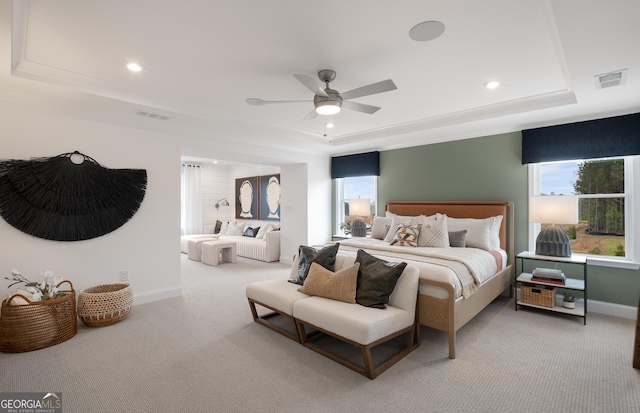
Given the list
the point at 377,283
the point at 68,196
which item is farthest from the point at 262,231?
the point at 377,283

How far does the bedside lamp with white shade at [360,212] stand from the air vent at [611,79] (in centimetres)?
351

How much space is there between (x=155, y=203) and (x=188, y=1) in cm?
302

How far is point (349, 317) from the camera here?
7.79 feet

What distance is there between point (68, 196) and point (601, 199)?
6322mm

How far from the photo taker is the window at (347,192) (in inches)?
247

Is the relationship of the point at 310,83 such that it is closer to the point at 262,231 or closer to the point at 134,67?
the point at 134,67

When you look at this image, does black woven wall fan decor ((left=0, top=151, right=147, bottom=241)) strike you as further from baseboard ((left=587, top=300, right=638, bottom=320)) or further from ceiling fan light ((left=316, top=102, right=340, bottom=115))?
baseboard ((left=587, top=300, right=638, bottom=320))

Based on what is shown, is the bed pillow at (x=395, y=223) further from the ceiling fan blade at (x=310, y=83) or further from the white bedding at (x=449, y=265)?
the ceiling fan blade at (x=310, y=83)

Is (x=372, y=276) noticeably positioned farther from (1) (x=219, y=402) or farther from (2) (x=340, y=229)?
(2) (x=340, y=229)

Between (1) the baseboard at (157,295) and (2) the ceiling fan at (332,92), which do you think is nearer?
(2) the ceiling fan at (332,92)

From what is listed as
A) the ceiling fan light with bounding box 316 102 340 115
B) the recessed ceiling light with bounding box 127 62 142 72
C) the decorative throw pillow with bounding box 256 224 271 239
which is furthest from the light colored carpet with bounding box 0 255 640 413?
the decorative throw pillow with bounding box 256 224 271 239

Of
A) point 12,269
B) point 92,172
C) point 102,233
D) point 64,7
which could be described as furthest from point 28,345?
point 64,7

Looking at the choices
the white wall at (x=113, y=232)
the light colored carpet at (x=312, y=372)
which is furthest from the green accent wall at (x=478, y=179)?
the white wall at (x=113, y=232)

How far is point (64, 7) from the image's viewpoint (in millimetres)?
1880
